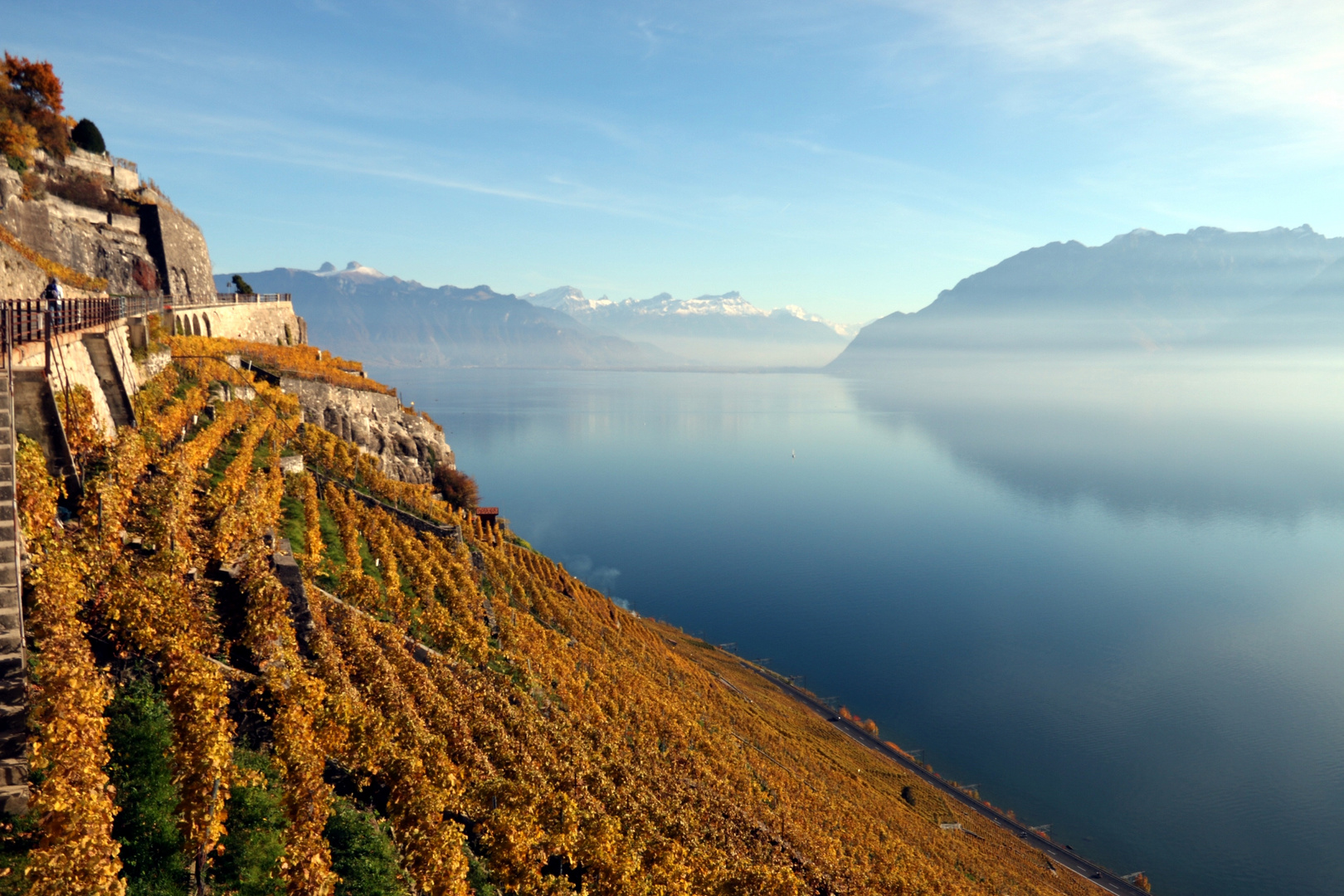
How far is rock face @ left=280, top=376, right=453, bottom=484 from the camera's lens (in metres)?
63.5

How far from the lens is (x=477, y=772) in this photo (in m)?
21.6

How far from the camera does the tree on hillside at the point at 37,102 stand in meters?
53.5

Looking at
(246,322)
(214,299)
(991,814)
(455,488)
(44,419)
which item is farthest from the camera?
(214,299)

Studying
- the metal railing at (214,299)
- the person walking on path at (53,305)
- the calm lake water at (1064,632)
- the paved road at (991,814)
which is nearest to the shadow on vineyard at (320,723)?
the person walking on path at (53,305)

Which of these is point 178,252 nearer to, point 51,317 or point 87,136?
point 87,136

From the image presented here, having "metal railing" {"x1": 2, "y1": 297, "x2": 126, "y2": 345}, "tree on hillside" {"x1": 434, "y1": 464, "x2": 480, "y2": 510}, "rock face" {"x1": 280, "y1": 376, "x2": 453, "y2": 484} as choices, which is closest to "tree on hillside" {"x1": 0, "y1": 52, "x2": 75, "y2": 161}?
"rock face" {"x1": 280, "y1": 376, "x2": 453, "y2": 484}

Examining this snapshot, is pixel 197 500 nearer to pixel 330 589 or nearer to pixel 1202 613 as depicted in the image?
pixel 330 589

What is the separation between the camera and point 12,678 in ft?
42.2

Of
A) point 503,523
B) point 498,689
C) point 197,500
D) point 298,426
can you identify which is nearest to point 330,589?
point 197,500

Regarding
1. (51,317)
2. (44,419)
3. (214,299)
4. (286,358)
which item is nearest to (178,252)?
(214,299)

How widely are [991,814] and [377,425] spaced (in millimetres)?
71189

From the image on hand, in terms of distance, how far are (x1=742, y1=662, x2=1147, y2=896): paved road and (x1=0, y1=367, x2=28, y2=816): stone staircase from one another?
225 feet

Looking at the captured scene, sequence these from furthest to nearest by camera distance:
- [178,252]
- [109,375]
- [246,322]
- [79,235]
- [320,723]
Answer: [246,322] → [178,252] → [79,235] → [109,375] → [320,723]

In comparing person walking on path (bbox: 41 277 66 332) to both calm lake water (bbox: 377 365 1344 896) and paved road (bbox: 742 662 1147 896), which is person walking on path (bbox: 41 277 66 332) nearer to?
paved road (bbox: 742 662 1147 896)
